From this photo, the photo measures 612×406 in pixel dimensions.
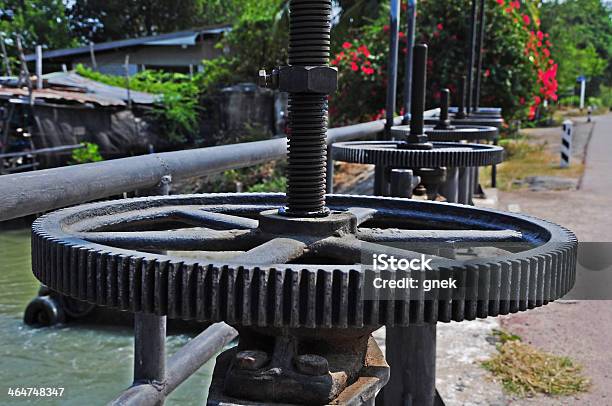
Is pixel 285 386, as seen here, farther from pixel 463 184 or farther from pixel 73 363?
pixel 73 363

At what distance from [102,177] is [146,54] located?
28.7 metres

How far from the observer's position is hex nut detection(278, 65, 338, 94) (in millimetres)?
1319

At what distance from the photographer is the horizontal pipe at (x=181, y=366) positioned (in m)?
1.89

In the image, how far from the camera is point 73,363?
853 centimetres

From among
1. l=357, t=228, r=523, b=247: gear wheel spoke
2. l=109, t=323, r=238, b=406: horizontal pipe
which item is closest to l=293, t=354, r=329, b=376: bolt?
l=357, t=228, r=523, b=247: gear wheel spoke

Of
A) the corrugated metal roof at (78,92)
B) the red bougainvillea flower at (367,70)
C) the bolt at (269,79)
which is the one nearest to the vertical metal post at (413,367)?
the bolt at (269,79)

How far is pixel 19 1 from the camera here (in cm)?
3609

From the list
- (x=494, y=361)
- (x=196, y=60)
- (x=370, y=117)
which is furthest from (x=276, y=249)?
(x=196, y=60)

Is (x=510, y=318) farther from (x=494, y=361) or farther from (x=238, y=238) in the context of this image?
(x=238, y=238)

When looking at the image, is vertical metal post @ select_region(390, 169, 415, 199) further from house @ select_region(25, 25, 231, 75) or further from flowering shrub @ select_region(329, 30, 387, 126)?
house @ select_region(25, 25, 231, 75)

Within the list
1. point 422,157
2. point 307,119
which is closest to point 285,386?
point 307,119

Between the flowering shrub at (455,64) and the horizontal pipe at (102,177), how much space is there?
34.4ft

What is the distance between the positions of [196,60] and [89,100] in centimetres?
1011

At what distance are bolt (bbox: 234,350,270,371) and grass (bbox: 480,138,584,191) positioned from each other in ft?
32.8
